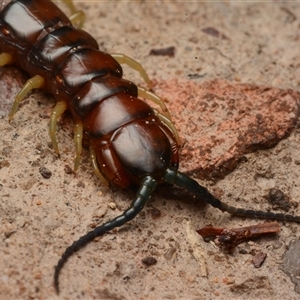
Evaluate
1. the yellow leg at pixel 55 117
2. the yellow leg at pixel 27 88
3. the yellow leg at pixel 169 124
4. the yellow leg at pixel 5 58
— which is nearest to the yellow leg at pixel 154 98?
the yellow leg at pixel 169 124

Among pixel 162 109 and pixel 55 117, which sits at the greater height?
pixel 55 117

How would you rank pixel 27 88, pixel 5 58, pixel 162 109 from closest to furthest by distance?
pixel 27 88 < pixel 162 109 < pixel 5 58

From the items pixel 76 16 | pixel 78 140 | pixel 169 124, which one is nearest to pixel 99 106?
pixel 78 140

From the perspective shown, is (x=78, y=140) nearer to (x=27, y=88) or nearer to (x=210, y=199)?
(x=27, y=88)

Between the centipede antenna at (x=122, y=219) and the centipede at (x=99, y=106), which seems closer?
the centipede antenna at (x=122, y=219)

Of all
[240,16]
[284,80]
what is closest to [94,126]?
[284,80]

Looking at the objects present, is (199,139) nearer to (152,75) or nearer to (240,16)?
(152,75)

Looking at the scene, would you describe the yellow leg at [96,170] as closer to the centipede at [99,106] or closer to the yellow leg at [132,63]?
the centipede at [99,106]
